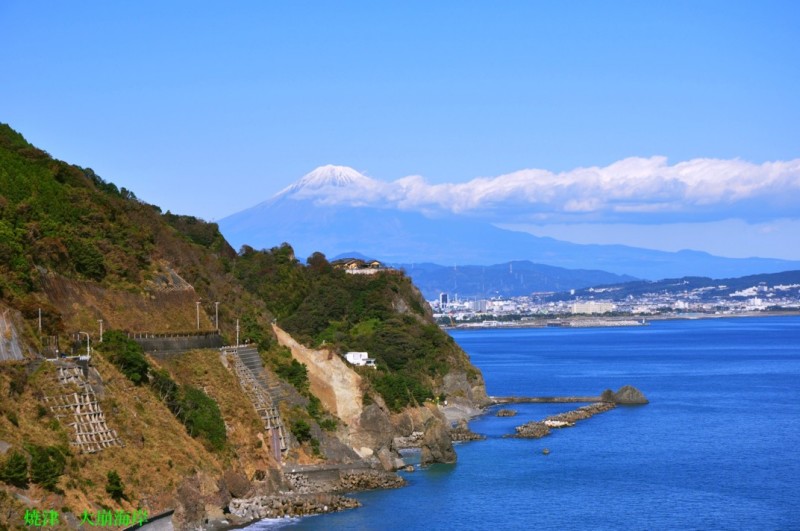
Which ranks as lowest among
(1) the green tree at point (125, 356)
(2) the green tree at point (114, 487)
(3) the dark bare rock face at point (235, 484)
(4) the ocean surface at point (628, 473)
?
(4) the ocean surface at point (628, 473)

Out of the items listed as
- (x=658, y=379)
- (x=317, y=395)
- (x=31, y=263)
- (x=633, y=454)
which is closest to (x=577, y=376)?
(x=658, y=379)

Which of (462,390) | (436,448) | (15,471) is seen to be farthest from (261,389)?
(462,390)

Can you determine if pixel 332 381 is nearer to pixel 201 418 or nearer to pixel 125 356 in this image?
pixel 201 418

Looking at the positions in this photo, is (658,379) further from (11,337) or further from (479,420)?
(11,337)

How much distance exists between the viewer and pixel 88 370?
4609 centimetres

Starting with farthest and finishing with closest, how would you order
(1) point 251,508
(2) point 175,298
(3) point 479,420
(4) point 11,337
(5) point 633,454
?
(3) point 479,420, (5) point 633,454, (2) point 175,298, (1) point 251,508, (4) point 11,337

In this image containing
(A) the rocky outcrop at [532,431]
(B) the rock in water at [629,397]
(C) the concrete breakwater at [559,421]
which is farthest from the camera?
(B) the rock in water at [629,397]

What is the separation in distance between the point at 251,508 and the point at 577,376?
279 ft

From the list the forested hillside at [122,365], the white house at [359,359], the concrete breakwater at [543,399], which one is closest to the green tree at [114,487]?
the forested hillside at [122,365]

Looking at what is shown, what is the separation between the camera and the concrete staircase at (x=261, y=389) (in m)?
56.4

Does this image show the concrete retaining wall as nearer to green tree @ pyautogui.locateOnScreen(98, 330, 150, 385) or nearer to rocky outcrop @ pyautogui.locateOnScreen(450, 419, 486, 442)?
green tree @ pyautogui.locateOnScreen(98, 330, 150, 385)

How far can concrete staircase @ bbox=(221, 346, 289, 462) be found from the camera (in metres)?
56.4

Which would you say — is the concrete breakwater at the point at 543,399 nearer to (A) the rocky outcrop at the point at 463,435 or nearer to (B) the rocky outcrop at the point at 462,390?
(B) the rocky outcrop at the point at 462,390

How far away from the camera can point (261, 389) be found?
58625 millimetres
